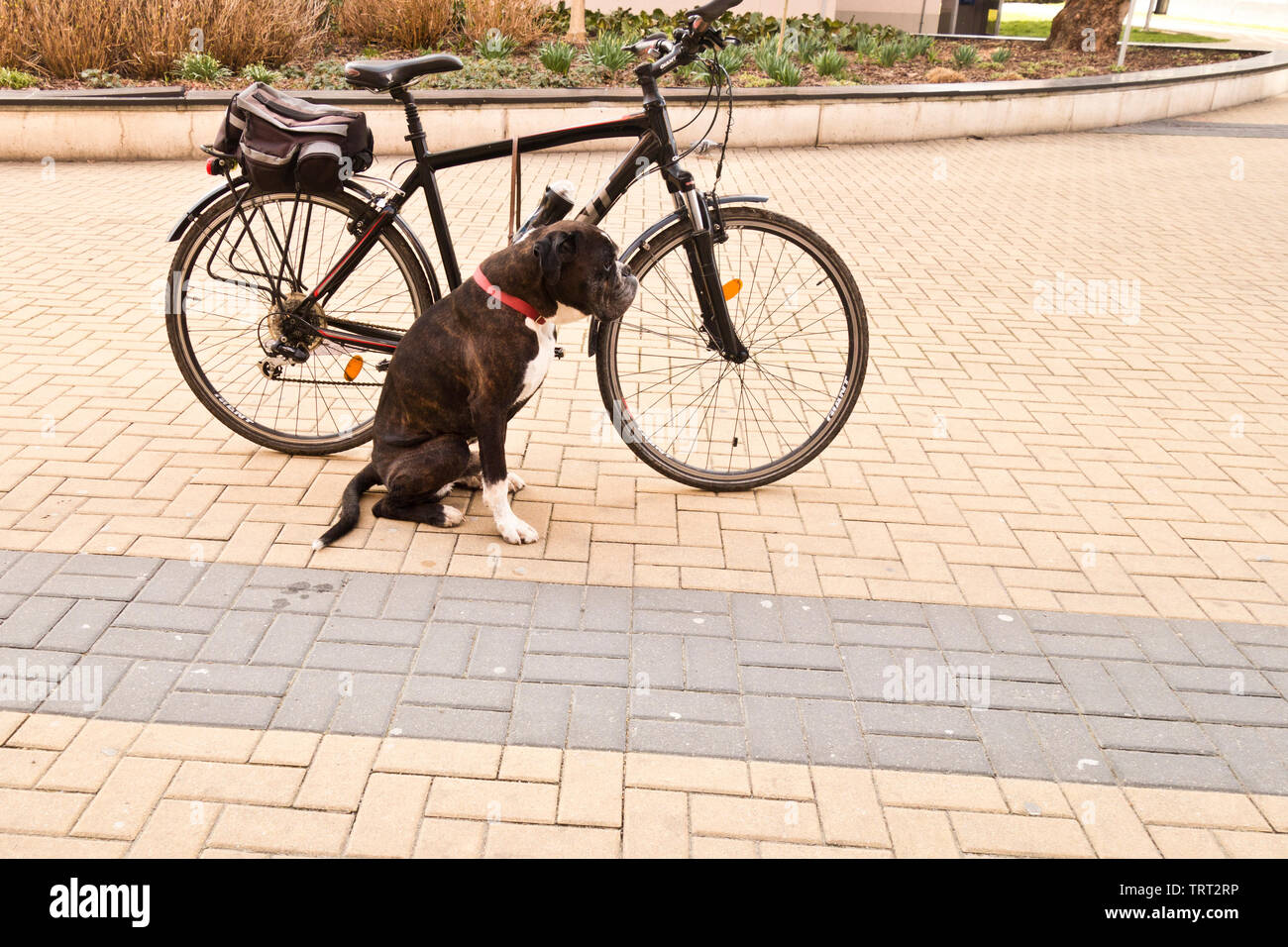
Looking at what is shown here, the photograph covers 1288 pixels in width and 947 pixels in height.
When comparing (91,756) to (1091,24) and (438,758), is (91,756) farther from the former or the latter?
(1091,24)

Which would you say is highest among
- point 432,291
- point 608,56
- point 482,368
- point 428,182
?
point 608,56

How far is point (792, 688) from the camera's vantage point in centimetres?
326

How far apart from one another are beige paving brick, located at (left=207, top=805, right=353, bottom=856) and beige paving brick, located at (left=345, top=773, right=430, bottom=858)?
45 millimetres

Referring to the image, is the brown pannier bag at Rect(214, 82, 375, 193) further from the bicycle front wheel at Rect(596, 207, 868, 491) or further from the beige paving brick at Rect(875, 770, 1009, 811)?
the beige paving brick at Rect(875, 770, 1009, 811)

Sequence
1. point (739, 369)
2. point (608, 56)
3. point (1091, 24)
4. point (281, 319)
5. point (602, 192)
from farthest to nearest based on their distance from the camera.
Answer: point (1091, 24) → point (608, 56) → point (739, 369) → point (281, 319) → point (602, 192)

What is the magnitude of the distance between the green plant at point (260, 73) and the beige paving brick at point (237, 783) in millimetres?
9961

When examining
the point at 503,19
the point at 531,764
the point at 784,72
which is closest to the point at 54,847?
the point at 531,764

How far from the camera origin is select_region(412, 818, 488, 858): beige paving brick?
259 cm

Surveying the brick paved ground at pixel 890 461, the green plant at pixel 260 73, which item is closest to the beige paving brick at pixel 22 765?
the brick paved ground at pixel 890 461

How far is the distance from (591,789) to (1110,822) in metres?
1.43

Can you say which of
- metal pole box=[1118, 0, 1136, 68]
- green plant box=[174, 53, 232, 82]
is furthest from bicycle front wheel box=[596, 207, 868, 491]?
metal pole box=[1118, 0, 1136, 68]

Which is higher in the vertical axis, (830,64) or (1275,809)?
(830,64)

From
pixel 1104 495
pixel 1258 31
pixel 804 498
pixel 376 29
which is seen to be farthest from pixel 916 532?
pixel 1258 31

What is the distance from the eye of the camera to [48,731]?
294 cm
